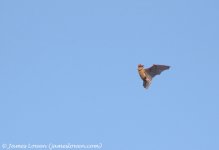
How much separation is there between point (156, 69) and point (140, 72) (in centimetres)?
200

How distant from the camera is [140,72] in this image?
50281 millimetres

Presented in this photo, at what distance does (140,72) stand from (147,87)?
1.43m

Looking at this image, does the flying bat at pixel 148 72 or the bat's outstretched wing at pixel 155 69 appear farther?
the bat's outstretched wing at pixel 155 69

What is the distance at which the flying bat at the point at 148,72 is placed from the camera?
50.3 m

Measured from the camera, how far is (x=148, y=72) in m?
51.3

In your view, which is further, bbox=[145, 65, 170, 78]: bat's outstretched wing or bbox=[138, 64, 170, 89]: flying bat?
bbox=[145, 65, 170, 78]: bat's outstretched wing

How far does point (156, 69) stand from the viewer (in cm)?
5159

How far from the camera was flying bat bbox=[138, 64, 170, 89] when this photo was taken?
5028cm

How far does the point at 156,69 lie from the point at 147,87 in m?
2.16

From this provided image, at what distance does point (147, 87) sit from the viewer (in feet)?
165
